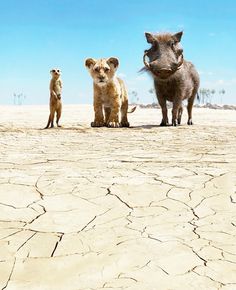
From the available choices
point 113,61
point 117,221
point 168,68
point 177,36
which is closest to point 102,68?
point 113,61

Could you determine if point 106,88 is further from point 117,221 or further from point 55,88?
point 117,221

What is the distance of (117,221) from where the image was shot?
9.50 ft

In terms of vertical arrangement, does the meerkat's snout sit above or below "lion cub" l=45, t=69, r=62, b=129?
above

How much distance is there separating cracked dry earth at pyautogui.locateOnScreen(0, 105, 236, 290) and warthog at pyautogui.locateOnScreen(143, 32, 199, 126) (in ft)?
10.9

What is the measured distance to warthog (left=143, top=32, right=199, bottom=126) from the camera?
26.2ft

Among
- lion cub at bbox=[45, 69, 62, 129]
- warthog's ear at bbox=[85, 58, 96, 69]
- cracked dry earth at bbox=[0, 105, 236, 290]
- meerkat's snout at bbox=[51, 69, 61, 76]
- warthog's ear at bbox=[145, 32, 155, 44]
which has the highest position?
warthog's ear at bbox=[145, 32, 155, 44]

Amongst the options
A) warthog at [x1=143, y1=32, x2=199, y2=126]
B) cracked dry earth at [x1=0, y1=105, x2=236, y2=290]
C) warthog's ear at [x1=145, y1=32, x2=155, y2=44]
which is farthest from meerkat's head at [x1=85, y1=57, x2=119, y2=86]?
cracked dry earth at [x1=0, y1=105, x2=236, y2=290]

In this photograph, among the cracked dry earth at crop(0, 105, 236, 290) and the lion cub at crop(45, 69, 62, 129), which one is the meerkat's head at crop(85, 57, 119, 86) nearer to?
the lion cub at crop(45, 69, 62, 129)

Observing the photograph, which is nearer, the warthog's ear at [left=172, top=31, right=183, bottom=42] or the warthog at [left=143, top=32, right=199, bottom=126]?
the warthog at [left=143, top=32, right=199, bottom=126]

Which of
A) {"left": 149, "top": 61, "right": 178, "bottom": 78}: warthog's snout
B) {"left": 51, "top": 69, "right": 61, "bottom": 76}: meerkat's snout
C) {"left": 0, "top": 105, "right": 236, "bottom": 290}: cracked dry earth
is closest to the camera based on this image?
{"left": 0, "top": 105, "right": 236, "bottom": 290}: cracked dry earth

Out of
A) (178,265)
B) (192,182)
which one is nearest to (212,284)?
(178,265)

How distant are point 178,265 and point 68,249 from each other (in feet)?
2.23

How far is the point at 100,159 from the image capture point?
15.2 ft

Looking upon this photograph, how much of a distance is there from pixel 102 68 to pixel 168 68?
127 cm
